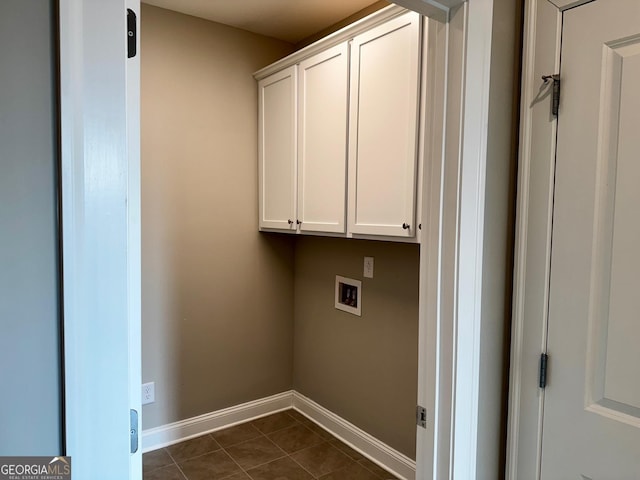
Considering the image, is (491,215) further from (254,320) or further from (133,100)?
(254,320)

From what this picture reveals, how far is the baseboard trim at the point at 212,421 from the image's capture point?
2646mm

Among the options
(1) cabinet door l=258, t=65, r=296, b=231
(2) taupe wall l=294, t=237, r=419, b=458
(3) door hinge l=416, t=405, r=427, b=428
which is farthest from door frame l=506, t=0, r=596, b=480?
(1) cabinet door l=258, t=65, r=296, b=231

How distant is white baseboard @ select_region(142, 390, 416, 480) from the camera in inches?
94.3

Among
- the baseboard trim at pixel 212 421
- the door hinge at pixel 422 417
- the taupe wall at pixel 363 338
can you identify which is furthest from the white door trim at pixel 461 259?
the baseboard trim at pixel 212 421

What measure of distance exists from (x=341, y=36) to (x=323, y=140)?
53 centimetres

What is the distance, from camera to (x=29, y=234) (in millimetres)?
612

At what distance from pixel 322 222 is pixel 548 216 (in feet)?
4.49

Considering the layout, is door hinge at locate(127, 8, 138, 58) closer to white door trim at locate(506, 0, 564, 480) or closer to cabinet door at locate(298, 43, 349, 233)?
white door trim at locate(506, 0, 564, 480)

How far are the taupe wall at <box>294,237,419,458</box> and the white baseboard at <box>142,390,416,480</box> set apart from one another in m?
0.05

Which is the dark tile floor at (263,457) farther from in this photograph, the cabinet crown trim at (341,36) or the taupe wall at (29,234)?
the cabinet crown trim at (341,36)

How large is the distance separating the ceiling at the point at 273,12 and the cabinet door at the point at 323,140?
0.32 metres

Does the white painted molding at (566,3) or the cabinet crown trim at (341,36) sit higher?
the cabinet crown trim at (341,36)

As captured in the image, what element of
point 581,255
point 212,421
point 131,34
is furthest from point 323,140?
point 212,421

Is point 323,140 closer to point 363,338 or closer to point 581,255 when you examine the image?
point 363,338
